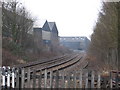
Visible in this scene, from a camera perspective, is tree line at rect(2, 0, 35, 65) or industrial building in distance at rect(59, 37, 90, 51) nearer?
tree line at rect(2, 0, 35, 65)

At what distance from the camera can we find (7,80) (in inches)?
277

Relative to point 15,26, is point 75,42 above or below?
Result: below

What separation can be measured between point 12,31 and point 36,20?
4764mm

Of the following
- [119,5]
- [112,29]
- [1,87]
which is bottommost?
[1,87]

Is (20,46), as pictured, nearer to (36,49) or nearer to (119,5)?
(36,49)

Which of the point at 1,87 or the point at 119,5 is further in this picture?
the point at 119,5

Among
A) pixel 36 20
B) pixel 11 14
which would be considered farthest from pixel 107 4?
pixel 36 20

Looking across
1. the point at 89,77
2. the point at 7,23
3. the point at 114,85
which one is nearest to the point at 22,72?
the point at 89,77

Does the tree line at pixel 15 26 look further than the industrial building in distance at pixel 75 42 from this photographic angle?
No

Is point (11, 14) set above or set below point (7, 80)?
above

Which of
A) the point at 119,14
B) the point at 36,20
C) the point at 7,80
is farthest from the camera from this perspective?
the point at 36,20

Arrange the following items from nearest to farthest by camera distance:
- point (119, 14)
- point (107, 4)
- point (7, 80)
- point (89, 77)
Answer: point (89, 77)
point (7, 80)
point (119, 14)
point (107, 4)

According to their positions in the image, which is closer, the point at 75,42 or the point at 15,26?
the point at 15,26

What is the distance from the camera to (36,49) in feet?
115
